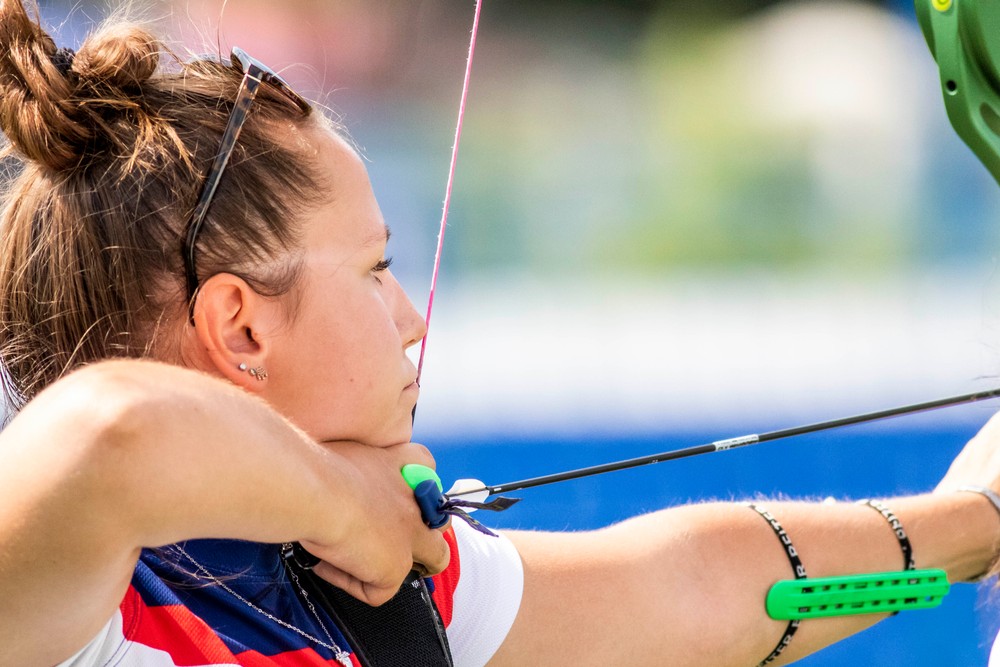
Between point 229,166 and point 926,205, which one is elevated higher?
point 229,166

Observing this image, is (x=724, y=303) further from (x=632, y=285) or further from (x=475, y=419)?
(x=475, y=419)

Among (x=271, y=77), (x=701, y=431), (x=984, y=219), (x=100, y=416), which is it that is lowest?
(x=701, y=431)

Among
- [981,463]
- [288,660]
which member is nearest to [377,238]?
[288,660]

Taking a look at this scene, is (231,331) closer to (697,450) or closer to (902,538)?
(697,450)

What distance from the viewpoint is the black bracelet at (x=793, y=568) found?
1229 millimetres

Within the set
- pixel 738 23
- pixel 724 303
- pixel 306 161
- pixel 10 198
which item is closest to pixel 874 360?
pixel 724 303

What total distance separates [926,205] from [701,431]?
0.81 metres

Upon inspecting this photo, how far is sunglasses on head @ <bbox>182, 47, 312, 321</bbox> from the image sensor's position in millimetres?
929

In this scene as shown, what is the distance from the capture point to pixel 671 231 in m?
2.39

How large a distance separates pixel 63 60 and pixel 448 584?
2.17 ft

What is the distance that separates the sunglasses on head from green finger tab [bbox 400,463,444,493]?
9.7 inches

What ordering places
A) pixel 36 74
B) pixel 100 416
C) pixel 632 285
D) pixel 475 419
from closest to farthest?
1. pixel 100 416
2. pixel 36 74
3. pixel 475 419
4. pixel 632 285

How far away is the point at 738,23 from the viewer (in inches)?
95.3

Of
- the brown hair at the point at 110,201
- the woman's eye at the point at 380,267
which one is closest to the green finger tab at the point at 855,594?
the woman's eye at the point at 380,267
